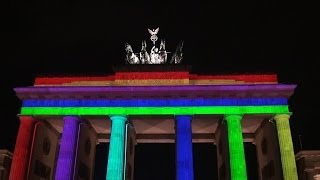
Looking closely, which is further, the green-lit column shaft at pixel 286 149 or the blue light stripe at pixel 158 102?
the blue light stripe at pixel 158 102

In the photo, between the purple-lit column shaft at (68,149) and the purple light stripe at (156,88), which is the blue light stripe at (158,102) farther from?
the purple-lit column shaft at (68,149)

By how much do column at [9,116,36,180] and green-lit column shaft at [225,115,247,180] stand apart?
2028 cm

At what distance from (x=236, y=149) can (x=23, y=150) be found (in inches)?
834

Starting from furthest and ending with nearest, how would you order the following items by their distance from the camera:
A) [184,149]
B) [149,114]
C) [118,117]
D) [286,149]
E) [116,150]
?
[149,114] → [118,117] → [116,150] → [184,149] → [286,149]

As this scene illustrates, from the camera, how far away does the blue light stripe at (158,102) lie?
35.7 meters

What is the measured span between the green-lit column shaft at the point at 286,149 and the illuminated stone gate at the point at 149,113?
0.29 ft

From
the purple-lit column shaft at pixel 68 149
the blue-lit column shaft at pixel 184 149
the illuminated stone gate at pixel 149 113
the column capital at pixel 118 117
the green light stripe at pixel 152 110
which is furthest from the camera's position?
the column capital at pixel 118 117

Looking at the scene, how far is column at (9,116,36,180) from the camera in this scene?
33.6 meters

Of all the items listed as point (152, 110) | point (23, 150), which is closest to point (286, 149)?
point (152, 110)

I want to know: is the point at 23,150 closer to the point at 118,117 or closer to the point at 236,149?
the point at 118,117

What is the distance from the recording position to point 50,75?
3912 centimetres

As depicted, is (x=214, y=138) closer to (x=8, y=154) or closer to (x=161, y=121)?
(x=161, y=121)

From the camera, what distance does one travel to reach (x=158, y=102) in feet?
119

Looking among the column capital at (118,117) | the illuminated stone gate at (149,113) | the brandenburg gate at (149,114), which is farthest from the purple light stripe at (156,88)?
the column capital at (118,117)
